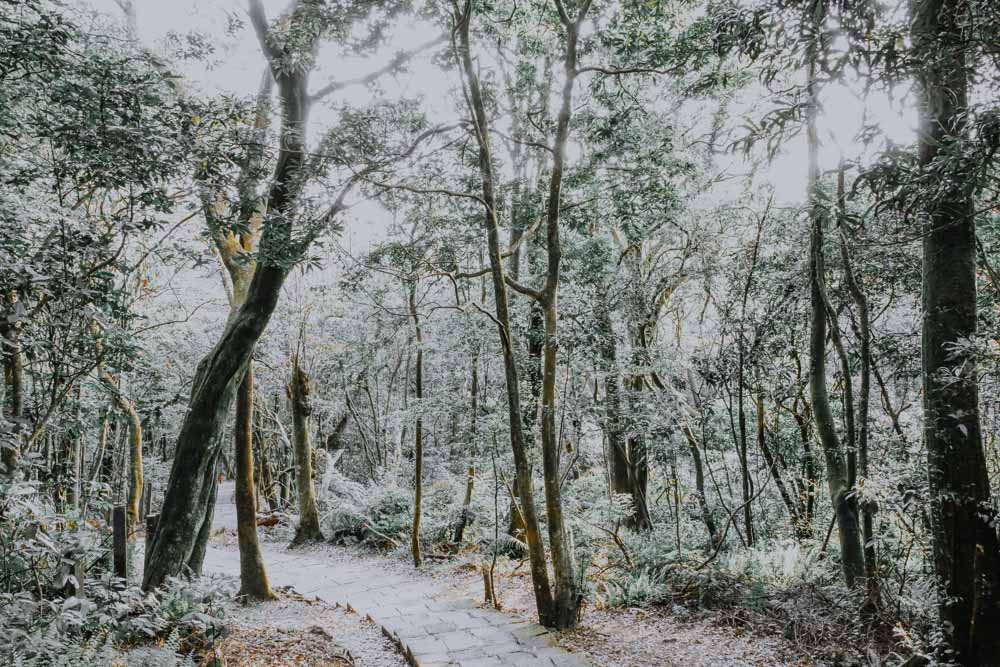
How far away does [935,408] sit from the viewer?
153 inches

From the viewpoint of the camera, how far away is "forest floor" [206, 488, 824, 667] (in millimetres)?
5133

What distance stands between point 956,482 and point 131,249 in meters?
10.6

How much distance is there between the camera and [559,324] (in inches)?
321

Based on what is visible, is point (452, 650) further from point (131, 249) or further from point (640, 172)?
point (131, 249)

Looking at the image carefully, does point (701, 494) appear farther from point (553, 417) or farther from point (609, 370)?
point (553, 417)

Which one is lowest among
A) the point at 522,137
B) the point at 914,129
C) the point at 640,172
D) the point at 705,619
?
the point at 705,619

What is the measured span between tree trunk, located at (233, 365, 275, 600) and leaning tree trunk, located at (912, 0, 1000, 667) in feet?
24.9

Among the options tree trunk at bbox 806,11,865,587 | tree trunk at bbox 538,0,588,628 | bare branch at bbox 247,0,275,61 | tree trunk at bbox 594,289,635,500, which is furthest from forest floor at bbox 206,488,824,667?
bare branch at bbox 247,0,275,61

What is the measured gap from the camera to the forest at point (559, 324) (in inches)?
145

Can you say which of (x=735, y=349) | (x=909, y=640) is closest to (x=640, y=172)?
(x=735, y=349)

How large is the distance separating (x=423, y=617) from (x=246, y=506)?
308cm

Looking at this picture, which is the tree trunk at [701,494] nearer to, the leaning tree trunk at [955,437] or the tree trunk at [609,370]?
the tree trunk at [609,370]

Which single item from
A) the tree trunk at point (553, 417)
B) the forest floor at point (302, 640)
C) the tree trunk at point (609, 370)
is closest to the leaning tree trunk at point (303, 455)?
the forest floor at point (302, 640)

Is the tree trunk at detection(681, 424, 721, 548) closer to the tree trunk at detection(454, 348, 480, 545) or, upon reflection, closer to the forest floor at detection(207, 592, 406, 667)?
the tree trunk at detection(454, 348, 480, 545)
